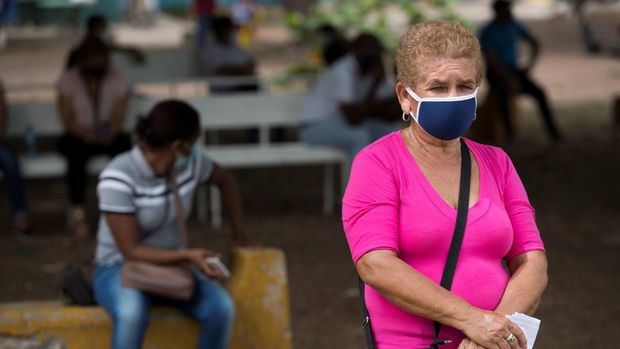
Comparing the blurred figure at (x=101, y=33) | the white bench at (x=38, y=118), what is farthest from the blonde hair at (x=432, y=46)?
the blurred figure at (x=101, y=33)

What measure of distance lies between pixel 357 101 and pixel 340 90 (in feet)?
0.52

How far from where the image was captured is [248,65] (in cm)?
1205

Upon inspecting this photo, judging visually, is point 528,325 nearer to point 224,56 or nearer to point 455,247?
point 455,247

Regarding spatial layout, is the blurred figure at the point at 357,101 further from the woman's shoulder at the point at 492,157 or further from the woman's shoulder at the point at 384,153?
the woman's shoulder at the point at 384,153

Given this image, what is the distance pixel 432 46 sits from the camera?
3.12m

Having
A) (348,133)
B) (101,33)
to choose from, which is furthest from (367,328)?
(101,33)

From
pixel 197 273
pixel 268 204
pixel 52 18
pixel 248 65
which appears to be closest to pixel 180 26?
pixel 52 18

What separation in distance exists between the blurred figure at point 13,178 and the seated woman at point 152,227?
3.94 meters

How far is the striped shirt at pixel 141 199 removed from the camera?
4.91m

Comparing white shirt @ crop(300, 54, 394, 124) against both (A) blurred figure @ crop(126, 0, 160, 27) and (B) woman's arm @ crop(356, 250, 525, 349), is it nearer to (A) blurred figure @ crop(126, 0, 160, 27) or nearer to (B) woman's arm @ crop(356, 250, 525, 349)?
(B) woman's arm @ crop(356, 250, 525, 349)

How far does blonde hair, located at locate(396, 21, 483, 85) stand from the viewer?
10.2 ft

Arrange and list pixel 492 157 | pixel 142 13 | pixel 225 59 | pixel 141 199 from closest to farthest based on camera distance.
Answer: pixel 492 157 < pixel 141 199 < pixel 225 59 < pixel 142 13

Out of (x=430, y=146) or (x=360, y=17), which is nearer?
(x=430, y=146)

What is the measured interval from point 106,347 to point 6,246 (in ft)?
12.8
